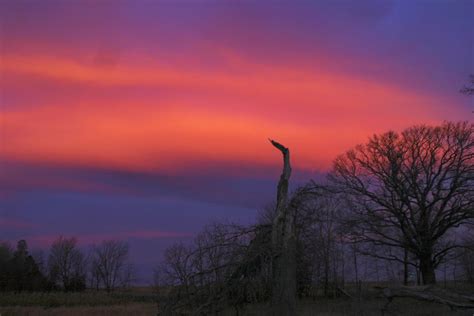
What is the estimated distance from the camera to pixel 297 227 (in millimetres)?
10008

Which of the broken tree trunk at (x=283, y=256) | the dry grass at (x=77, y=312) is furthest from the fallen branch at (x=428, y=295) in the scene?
the dry grass at (x=77, y=312)

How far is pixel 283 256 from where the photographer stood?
9.27m

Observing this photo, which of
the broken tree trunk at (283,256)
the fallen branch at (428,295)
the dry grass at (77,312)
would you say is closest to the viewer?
the broken tree trunk at (283,256)

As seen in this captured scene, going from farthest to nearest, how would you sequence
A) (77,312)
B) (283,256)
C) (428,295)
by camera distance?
(77,312) < (428,295) < (283,256)

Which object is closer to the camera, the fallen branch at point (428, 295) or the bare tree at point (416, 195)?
the fallen branch at point (428, 295)

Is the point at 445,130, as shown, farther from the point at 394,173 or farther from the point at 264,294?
the point at 264,294

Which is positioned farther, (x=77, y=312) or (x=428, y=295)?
(x=77, y=312)

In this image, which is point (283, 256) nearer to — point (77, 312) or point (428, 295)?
point (428, 295)

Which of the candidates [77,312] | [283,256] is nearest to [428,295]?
[283,256]

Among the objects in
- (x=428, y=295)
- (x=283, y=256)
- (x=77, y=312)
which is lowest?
(x=77, y=312)

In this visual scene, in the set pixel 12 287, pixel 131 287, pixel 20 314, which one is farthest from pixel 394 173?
pixel 131 287

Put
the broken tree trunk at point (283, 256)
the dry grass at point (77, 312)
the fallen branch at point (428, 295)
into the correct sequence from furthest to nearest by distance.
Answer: the dry grass at point (77, 312), the fallen branch at point (428, 295), the broken tree trunk at point (283, 256)

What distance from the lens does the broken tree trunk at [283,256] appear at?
9.06 metres

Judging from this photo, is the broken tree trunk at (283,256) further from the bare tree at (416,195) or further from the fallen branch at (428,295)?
the bare tree at (416,195)
